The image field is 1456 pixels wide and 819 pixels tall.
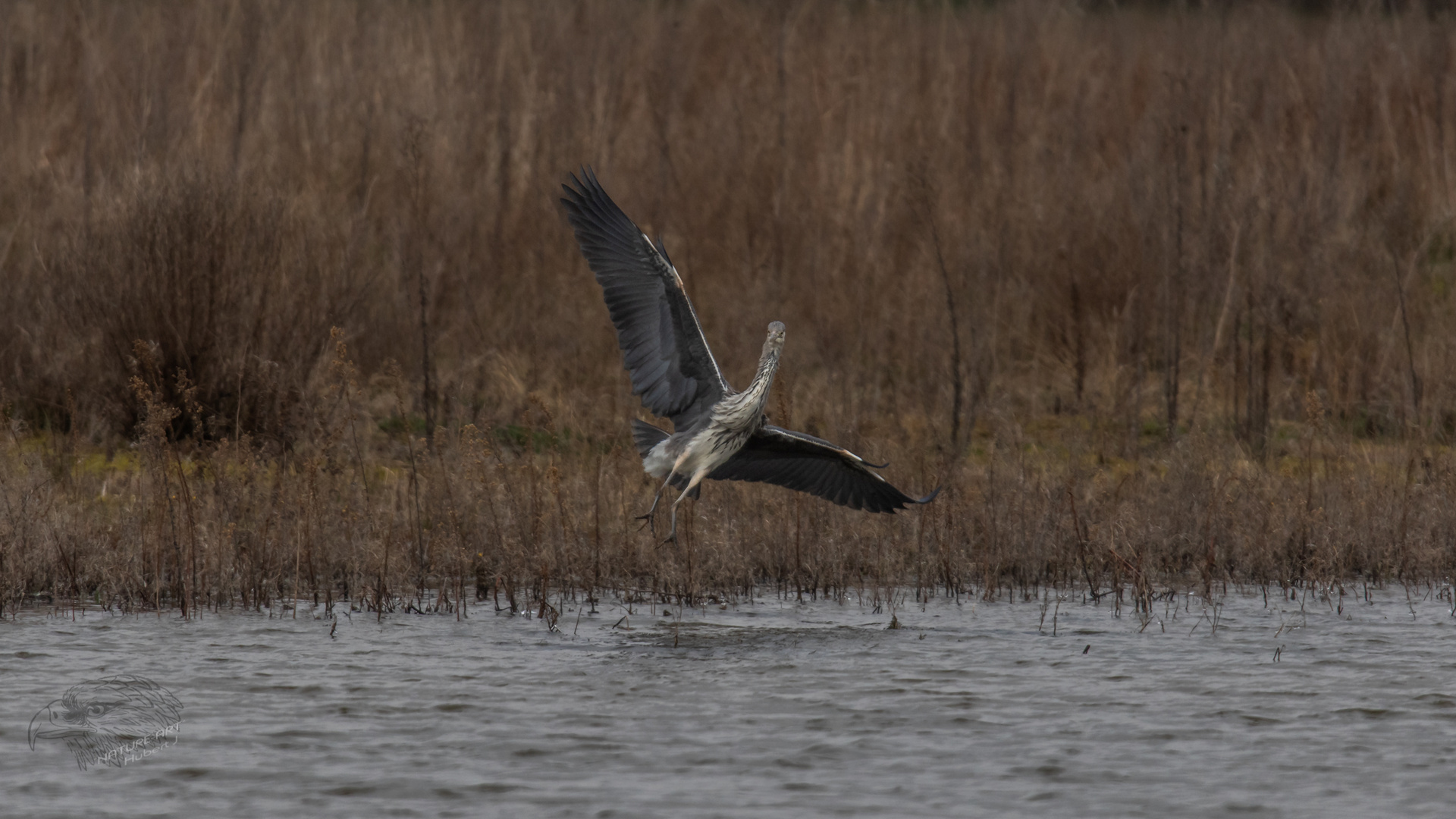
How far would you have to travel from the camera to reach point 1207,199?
404 inches

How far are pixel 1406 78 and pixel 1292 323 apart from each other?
363cm

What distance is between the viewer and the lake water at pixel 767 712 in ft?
13.5

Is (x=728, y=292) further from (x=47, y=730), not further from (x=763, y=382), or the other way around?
(x=47, y=730)

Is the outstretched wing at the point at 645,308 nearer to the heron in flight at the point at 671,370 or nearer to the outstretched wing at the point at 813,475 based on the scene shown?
Result: the heron in flight at the point at 671,370

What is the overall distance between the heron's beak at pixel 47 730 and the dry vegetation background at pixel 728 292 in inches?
58.1

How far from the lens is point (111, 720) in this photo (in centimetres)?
468

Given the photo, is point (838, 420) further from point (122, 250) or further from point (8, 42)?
point (8, 42)

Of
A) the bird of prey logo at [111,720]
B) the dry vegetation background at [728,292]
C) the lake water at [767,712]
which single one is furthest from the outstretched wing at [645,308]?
the bird of prey logo at [111,720]

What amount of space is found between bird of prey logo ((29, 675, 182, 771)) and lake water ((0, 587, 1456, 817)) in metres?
0.05

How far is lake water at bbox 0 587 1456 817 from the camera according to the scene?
4.11m

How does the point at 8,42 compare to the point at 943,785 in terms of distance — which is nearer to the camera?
the point at 943,785

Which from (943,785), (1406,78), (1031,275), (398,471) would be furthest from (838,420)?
(1406,78)

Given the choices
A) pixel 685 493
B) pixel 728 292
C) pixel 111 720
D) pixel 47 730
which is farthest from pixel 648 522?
pixel 728 292

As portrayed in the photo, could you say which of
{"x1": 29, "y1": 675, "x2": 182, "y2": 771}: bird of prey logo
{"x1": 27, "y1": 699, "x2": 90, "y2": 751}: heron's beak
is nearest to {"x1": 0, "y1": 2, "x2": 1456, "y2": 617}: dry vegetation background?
{"x1": 29, "y1": 675, "x2": 182, "y2": 771}: bird of prey logo
